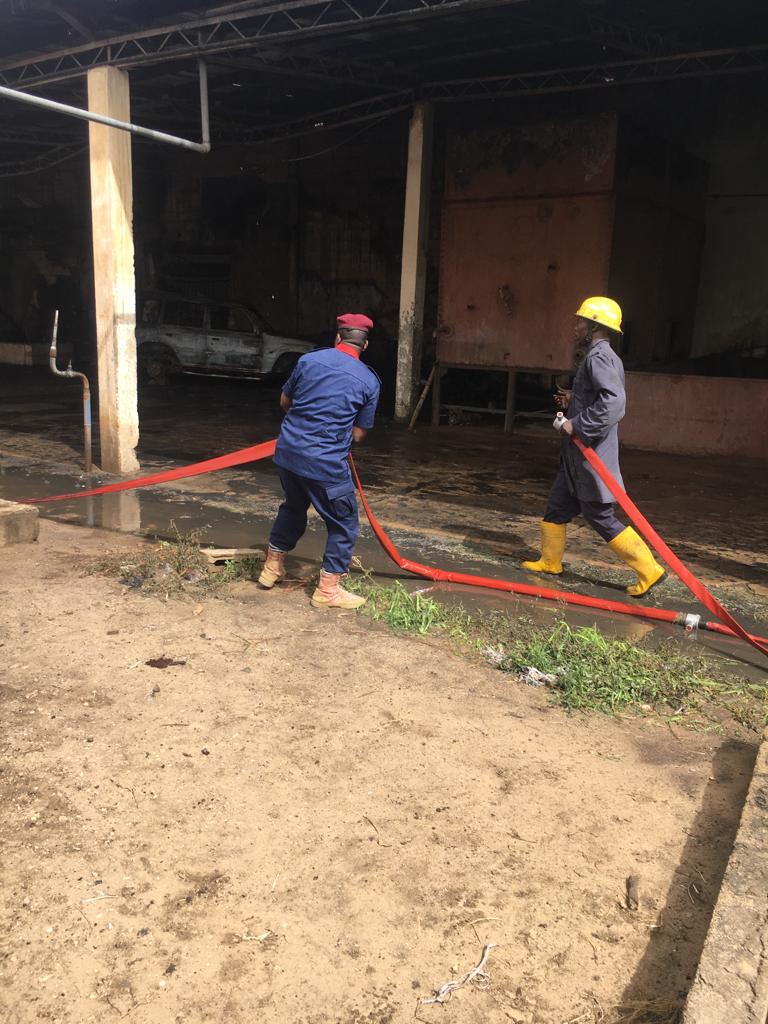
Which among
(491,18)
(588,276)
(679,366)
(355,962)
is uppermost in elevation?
(491,18)

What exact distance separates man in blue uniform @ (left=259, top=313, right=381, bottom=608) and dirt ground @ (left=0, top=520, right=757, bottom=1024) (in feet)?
2.17

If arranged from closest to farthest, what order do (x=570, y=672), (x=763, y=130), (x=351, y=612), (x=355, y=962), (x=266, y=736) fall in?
(x=355, y=962), (x=266, y=736), (x=570, y=672), (x=351, y=612), (x=763, y=130)

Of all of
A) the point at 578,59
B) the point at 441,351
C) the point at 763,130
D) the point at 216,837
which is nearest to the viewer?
the point at 216,837

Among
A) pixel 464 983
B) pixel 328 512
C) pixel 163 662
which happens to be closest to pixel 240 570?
pixel 328 512

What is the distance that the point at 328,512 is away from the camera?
4.73m

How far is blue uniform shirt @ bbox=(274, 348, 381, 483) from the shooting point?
15.1ft

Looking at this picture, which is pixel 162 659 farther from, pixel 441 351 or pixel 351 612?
pixel 441 351

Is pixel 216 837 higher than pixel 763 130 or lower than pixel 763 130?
lower

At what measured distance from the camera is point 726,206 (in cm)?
1320

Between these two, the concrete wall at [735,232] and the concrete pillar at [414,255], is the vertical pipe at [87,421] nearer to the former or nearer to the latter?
the concrete pillar at [414,255]

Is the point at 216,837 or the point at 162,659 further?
the point at 162,659

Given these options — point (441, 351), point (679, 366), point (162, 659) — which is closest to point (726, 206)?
point (679, 366)

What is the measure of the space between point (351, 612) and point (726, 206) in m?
11.5

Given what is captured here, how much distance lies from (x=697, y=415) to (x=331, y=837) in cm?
832
